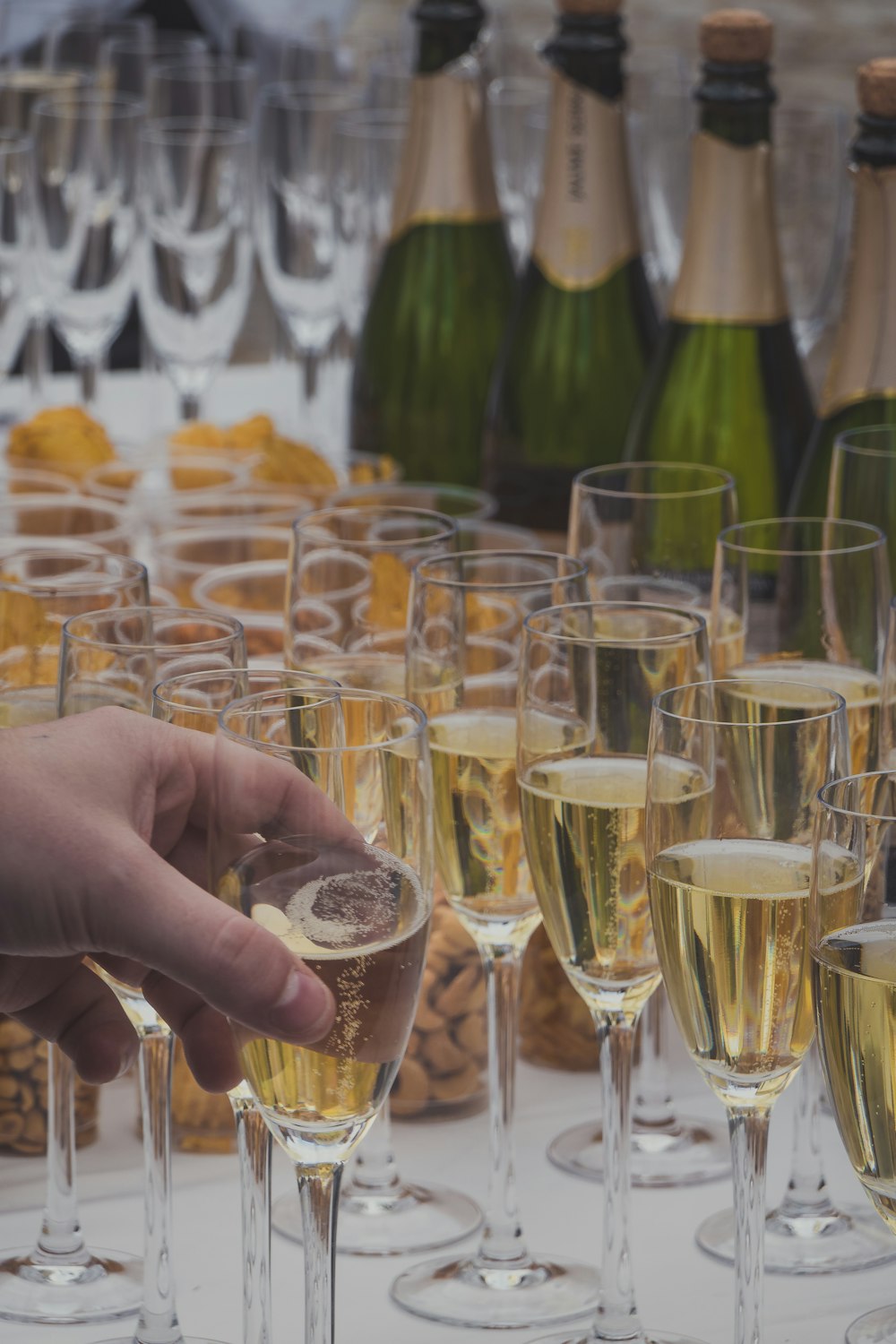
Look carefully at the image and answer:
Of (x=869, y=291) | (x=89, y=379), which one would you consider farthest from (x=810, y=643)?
(x=89, y=379)

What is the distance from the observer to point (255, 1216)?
0.86 meters

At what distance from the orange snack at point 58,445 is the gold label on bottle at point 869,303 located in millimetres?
576

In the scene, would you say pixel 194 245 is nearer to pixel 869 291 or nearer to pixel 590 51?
pixel 590 51

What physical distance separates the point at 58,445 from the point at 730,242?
0.54 m

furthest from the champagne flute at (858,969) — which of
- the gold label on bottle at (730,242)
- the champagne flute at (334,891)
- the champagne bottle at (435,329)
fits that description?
the champagne bottle at (435,329)

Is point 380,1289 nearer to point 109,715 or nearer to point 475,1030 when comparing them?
point 475,1030

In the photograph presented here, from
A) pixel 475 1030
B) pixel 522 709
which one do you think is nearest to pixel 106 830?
pixel 522 709

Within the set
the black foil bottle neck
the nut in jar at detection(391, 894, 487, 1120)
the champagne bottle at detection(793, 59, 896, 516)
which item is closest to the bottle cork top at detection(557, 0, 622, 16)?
the black foil bottle neck

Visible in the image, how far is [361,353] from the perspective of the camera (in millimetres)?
1900

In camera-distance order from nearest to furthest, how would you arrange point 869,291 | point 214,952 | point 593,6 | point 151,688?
1. point 214,952
2. point 151,688
3. point 869,291
4. point 593,6

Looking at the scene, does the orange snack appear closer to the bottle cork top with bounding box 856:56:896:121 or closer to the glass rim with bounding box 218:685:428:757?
the bottle cork top with bounding box 856:56:896:121

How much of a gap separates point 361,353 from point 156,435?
0.29 meters

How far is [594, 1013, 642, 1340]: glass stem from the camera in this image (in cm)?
91

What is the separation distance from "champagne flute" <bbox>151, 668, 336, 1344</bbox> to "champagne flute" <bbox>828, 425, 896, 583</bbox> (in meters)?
0.50
